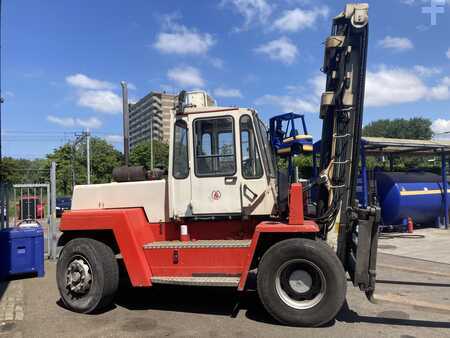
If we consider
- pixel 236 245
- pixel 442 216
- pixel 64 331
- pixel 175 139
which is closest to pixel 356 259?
pixel 236 245

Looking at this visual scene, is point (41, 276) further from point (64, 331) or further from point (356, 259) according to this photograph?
point (356, 259)

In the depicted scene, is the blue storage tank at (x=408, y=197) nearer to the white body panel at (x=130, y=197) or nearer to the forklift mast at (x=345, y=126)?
the forklift mast at (x=345, y=126)

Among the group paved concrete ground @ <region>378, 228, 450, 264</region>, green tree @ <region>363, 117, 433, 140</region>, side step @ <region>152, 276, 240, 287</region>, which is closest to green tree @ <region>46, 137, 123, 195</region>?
paved concrete ground @ <region>378, 228, 450, 264</region>

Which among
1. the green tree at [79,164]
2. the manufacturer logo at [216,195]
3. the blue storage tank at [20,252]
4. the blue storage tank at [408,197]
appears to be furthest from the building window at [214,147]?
the green tree at [79,164]

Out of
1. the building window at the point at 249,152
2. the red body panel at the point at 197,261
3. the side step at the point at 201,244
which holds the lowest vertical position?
the red body panel at the point at 197,261

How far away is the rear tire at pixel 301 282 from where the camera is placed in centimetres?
525

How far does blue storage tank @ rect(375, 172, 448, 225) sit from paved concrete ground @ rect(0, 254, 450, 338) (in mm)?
7022

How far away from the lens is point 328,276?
17.2 ft

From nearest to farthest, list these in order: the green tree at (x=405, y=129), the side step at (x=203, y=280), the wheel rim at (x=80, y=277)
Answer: the side step at (x=203, y=280) < the wheel rim at (x=80, y=277) < the green tree at (x=405, y=129)

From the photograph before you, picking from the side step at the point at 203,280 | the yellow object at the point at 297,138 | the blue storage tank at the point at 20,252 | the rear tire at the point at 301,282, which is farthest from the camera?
the blue storage tank at the point at 20,252

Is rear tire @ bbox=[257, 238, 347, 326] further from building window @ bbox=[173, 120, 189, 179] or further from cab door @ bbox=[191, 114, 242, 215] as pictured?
building window @ bbox=[173, 120, 189, 179]

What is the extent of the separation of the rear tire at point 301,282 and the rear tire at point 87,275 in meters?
2.27

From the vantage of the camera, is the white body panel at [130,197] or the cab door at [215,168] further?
the white body panel at [130,197]

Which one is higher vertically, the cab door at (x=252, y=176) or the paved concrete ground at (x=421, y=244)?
the cab door at (x=252, y=176)
